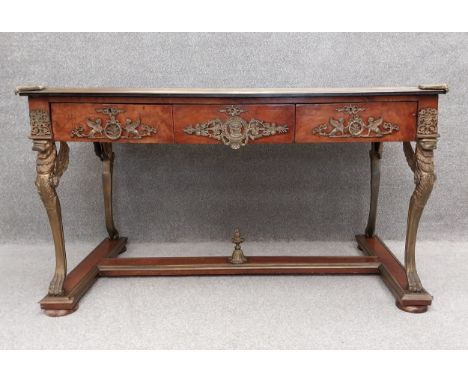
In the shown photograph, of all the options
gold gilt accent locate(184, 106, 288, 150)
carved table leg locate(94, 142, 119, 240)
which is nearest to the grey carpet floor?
carved table leg locate(94, 142, 119, 240)

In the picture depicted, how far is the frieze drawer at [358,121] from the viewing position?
2152 mm

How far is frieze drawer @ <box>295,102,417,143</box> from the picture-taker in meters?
2.15

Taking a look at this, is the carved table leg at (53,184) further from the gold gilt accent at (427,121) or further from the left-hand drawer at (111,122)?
the gold gilt accent at (427,121)

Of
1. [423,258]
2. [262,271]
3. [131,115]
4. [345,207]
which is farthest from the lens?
[345,207]

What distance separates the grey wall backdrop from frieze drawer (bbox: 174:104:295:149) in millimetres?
946

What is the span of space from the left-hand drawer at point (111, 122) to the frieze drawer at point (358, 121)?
2.06 ft

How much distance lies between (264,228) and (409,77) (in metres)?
1.34

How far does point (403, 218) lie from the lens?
3227 millimetres

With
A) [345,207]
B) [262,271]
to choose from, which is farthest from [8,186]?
[345,207]

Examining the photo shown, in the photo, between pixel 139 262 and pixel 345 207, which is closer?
pixel 139 262

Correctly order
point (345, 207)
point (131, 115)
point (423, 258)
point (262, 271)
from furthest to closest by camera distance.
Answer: point (345, 207), point (423, 258), point (262, 271), point (131, 115)

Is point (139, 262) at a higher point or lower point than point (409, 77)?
lower

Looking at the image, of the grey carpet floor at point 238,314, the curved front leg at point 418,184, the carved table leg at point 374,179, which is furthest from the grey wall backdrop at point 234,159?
the curved front leg at point 418,184

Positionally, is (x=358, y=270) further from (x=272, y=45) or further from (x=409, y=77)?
(x=272, y=45)
